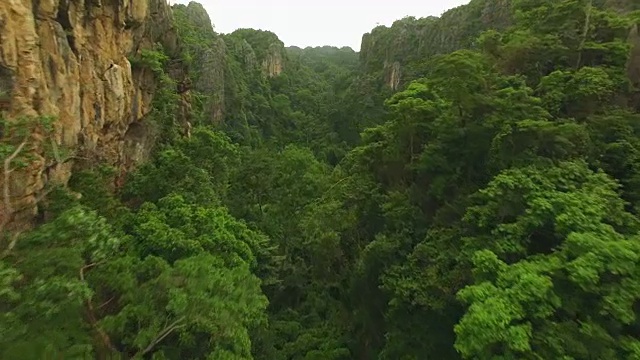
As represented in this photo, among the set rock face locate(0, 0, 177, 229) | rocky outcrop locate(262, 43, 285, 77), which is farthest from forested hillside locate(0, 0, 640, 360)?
rocky outcrop locate(262, 43, 285, 77)

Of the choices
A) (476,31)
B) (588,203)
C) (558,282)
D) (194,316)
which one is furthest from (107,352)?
(476,31)

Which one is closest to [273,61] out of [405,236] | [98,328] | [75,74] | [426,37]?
[426,37]

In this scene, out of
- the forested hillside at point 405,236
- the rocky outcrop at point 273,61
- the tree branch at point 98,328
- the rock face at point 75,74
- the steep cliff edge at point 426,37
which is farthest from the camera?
the rocky outcrop at point 273,61

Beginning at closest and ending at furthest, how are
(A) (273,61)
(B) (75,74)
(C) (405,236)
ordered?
(B) (75,74), (C) (405,236), (A) (273,61)

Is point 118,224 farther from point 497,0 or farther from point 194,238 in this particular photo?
point 497,0

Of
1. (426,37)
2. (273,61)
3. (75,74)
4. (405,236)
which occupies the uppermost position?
(426,37)

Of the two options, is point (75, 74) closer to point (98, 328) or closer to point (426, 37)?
point (98, 328)

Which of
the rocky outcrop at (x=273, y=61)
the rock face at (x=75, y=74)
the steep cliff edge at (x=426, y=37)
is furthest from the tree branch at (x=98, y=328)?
the rocky outcrop at (x=273, y=61)

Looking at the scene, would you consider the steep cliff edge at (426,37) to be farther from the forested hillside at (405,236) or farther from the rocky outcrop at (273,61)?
the forested hillside at (405,236)
